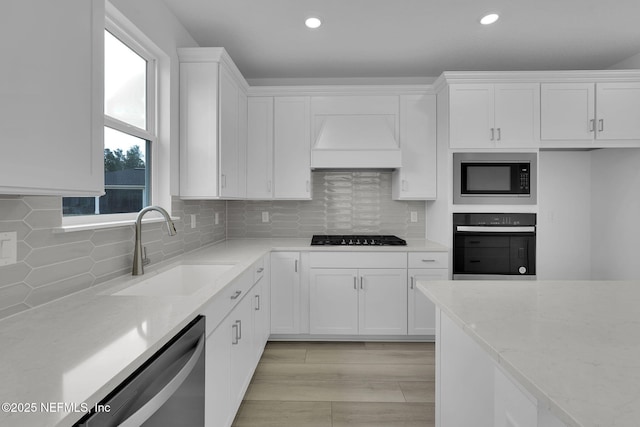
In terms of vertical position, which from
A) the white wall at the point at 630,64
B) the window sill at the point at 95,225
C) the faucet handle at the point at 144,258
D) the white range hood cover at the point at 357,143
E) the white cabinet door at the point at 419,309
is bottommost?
the white cabinet door at the point at 419,309

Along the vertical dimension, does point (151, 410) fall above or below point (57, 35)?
below

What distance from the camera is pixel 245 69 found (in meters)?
3.35

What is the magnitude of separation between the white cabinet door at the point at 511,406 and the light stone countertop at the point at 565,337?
50 mm

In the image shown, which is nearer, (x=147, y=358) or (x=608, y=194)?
(x=147, y=358)

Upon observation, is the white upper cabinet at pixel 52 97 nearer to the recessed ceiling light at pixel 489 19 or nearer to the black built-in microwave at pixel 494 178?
the recessed ceiling light at pixel 489 19

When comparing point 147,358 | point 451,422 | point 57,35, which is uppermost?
point 57,35

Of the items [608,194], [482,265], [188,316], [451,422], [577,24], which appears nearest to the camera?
[188,316]

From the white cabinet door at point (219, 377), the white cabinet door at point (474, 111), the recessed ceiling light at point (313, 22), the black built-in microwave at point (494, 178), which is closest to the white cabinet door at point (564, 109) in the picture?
the black built-in microwave at point (494, 178)

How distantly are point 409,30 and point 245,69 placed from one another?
1.64 m

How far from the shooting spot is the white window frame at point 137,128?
1.66 metres

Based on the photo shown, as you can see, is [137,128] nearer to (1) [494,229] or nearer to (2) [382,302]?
(2) [382,302]

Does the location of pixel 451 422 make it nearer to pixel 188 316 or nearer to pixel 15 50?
pixel 188 316

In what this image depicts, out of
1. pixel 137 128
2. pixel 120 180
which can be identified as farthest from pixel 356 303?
pixel 137 128

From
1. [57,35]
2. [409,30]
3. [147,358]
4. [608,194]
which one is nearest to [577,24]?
[409,30]
